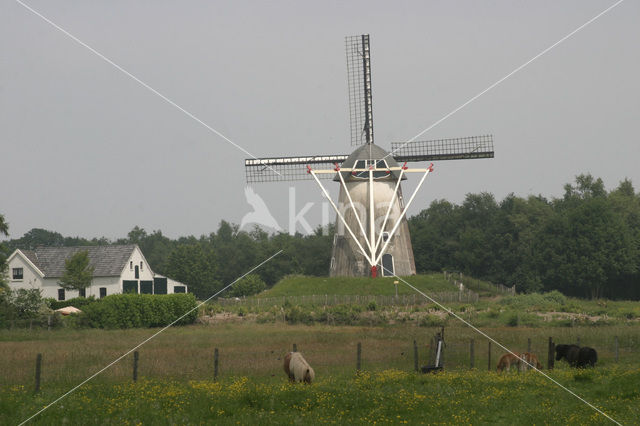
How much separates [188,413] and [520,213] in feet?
280

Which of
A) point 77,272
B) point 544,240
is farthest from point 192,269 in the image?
point 544,240

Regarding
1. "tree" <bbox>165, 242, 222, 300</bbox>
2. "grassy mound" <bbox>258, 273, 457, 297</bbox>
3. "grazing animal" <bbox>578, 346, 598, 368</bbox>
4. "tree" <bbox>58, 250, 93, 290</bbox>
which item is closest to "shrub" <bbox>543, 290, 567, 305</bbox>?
"grassy mound" <bbox>258, 273, 457, 297</bbox>

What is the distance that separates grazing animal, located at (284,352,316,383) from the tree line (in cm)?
6197

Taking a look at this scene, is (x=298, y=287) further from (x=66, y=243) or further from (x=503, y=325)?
(x=66, y=243)

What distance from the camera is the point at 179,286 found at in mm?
89062

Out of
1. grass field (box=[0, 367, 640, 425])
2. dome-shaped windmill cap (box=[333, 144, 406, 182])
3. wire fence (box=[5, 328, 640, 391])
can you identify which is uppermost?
dome-shaped windmill cap (box=[333, 144, 406, 182])

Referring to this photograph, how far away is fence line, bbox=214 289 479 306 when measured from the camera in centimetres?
5297

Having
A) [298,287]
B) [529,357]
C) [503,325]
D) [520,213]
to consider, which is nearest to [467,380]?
→ [529,357]

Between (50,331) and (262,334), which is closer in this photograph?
(262,334)

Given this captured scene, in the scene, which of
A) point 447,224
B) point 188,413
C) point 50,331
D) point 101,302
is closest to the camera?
point 188,413

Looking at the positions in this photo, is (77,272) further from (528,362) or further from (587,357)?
(587,357)

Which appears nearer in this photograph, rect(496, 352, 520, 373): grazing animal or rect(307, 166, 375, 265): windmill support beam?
rect(496, 352, 520, 373): grazing animal

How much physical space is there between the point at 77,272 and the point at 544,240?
50.1 meters

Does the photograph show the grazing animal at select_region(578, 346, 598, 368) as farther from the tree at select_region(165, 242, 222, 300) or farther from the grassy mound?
the tree at select_region(165, 242, 222, 300)
